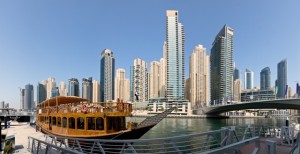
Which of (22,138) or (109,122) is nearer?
(109,122)

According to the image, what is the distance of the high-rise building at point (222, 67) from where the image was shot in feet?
533

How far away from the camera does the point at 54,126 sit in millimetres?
21531

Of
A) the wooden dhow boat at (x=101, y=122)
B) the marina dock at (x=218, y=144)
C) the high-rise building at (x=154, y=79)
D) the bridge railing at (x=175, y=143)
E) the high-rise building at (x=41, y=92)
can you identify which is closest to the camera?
the marina dock at (x=218, y=144)

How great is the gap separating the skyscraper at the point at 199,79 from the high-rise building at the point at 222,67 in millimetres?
7997

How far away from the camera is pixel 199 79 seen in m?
180

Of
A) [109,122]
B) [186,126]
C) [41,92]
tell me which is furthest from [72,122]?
[41,92]

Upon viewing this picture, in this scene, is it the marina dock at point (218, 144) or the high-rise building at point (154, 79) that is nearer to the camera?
the marina dock at point (218, 144)

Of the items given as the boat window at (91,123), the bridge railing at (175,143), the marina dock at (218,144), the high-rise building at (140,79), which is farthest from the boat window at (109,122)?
the high-rise building at (140,79)

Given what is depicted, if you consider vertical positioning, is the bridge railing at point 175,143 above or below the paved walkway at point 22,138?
above

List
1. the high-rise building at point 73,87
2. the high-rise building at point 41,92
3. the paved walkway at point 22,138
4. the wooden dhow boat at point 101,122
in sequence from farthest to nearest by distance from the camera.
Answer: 1. the high-rise building at point 73,87
2. the high-rise building at point 41,92
3. the wooden dhow boat at point 101,122
4. the paved walkway at point 22,138

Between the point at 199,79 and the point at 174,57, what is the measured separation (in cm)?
3551

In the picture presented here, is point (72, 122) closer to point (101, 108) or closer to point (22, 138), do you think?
point (101, 108)

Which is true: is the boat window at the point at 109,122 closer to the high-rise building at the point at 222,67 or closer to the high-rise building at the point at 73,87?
the high-rise building at the point at 73,87

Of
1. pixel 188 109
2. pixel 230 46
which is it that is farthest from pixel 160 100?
pixel 230 46
